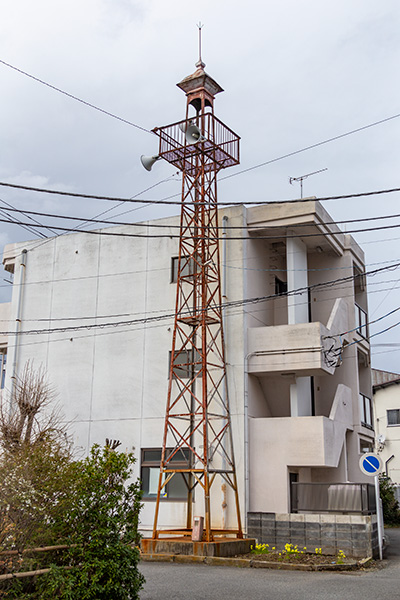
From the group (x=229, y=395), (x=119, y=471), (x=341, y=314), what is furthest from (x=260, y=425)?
(x=119, y=471)

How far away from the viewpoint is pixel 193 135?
19.6 meters

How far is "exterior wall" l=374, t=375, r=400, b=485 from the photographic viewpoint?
37.5 meters

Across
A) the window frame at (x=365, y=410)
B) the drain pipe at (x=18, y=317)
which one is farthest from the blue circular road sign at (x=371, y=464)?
the drain pipe at (x=18, y=317)

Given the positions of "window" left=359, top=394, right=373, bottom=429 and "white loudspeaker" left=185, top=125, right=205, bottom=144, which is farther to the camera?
"window" left=359, top=394, right=373, bottom=429

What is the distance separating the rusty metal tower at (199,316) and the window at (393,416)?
21873 millimetres

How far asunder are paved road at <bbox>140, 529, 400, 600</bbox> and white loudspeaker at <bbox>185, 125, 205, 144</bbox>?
1209 centimetres

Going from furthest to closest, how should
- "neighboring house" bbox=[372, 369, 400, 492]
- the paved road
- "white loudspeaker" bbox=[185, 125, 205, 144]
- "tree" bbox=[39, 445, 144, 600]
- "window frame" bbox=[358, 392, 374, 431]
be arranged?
"neighboring house" bbox=[372, 369, 400, 492]
"window frame" bbox=[358, 392, 374, 431]
"white loudspeaker" bbox=[185, 125, 205, 144]
the paved road
"tree" bbox=[39, 445, 144, 600]

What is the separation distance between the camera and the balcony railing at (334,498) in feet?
55.7

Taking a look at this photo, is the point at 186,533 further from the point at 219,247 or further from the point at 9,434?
the point at 219,247

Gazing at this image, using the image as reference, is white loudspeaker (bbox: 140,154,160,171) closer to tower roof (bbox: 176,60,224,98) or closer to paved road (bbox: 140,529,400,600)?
tower roof (bbox: 176,60,224,98)

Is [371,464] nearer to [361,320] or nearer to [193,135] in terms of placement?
[361,320]

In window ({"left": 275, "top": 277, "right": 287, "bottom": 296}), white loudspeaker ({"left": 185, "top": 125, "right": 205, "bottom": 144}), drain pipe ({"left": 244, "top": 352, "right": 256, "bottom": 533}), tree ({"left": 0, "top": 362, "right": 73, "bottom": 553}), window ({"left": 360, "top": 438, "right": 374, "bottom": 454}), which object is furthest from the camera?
window ({"left": 360, "top": 438, "right": 374, "bottom": 454})

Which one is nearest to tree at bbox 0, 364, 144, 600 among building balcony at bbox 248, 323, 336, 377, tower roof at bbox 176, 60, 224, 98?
building balcony at bbox 248, 323, 336, 377

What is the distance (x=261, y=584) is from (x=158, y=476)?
812cm
